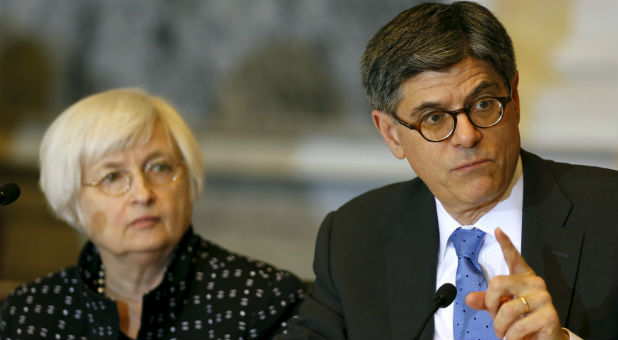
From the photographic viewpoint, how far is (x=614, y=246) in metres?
2.16

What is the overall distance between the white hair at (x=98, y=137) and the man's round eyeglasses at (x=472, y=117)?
3.49 feet

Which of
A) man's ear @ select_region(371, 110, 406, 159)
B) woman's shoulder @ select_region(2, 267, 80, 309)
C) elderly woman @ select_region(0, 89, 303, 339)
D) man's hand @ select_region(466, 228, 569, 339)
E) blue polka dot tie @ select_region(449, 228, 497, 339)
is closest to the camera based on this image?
man's hand @ select_region(466, 228, 569, 339)

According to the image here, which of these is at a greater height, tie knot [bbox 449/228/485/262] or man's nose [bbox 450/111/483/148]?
man's nose [bbox 450/111/483/148]

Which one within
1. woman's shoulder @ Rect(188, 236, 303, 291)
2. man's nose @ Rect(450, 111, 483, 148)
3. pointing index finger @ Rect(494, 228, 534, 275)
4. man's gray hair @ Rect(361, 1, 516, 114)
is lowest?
woman's shoulder @ Rect(188, 236, 303, 291)

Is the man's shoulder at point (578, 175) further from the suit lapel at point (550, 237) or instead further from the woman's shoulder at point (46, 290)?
the woman's shoulder at point (46, 290)

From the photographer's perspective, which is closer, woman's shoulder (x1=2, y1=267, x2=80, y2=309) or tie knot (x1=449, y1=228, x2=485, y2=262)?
tie knot (x1=449, y1=228, x2=485, y2=262)

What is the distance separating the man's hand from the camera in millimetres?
1875

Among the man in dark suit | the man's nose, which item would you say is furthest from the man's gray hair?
the man's nose

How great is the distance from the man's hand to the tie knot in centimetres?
38

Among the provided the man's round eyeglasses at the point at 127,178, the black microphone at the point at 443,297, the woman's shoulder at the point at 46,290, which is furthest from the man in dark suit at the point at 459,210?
the woman's shoulder at the point at 46,290

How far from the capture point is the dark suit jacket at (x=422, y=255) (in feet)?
7.06

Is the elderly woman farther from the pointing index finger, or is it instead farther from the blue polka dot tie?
the pointing index finger

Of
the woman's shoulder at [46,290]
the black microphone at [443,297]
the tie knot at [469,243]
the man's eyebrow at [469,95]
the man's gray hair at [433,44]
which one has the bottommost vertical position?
the woman's shoulder at [46,290]

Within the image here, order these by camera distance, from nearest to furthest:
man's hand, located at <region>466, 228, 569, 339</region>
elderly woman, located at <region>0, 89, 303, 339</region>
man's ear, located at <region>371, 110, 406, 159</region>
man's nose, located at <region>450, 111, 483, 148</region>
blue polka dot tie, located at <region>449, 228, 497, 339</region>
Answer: man's hand, located at <region>466, 228, 569, 339</region> → man's nose, located at <region>450, 111, 483, 148</region> → blue polka dot tie, located at <region>449, 228, 497, 339</region> → man's ear, located at <region>371, 110, 406, 159</region> → elderly woman, located at <region>0, 89, 303, 339</region>
